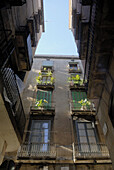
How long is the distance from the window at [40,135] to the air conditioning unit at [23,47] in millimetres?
4967

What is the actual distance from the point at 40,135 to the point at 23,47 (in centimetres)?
679

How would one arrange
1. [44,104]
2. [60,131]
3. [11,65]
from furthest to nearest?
1. [44,104]
2. [60,131]
3. [11,65]

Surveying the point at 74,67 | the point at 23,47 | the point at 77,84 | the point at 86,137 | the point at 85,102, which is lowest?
the point at 86,137

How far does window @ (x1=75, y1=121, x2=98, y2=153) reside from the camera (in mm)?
9258

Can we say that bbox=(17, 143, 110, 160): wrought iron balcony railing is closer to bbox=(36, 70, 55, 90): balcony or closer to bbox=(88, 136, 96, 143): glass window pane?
bbox=(88, 136, 96, 143): glass window pane

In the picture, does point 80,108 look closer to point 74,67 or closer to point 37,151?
point 37,151

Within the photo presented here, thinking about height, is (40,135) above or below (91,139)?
above

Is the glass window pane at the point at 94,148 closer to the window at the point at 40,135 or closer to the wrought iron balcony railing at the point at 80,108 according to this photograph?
the wrought iron balcony railing at the point at 80,108

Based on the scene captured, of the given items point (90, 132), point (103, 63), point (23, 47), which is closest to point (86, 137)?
point (90, 132)

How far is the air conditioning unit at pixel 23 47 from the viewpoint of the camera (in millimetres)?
7039

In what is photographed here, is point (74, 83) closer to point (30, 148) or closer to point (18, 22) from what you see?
point (30, 148)

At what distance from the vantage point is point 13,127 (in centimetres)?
682

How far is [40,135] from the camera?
1008 centimetres

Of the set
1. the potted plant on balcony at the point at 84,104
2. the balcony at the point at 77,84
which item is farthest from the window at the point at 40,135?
the balcony at the point at 77,84
